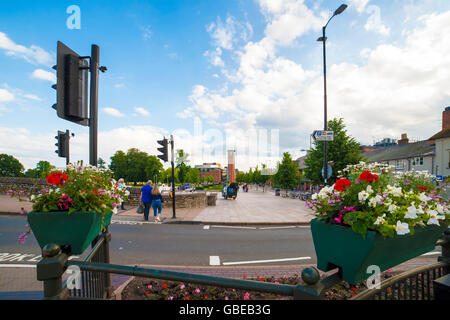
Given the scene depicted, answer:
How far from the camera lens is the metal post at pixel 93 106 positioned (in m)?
2.45

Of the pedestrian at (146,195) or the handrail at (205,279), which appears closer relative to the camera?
the handrail at (205,279)

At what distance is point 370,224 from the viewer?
3.68 ft

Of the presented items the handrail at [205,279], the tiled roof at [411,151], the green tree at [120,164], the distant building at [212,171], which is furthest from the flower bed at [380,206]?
the distant building at [212,171]

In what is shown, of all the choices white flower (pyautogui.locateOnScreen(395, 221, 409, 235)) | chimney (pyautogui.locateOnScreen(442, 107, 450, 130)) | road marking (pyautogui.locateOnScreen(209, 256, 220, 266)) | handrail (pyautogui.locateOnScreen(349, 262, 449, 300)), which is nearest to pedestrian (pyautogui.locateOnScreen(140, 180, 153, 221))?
road marking (pyautogui.locateOnScreen(209, 256, 220, 266))

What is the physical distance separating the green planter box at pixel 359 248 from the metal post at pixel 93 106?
2532 millimetres

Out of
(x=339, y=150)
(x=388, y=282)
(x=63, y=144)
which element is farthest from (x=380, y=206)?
(x=339, y=150)

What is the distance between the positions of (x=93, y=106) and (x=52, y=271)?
182 centimetres

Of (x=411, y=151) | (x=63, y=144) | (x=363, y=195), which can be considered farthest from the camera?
(x=411, y=151)

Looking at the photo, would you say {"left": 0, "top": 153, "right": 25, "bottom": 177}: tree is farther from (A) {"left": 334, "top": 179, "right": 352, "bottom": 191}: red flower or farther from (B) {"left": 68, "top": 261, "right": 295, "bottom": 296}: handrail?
(A) {"left": 334, "top": 179, "right": 352, "bottom": 191}: red flower

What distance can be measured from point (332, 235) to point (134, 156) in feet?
199

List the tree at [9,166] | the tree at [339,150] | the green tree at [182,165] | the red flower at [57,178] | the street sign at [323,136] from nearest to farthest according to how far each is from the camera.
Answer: the red flower at [57,178] → the street sign at [323,136] → the tree at [339,150] → the green tree at [182,165] → the tree at [9,166]

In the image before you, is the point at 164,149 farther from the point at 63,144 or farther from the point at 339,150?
the point at 339,150

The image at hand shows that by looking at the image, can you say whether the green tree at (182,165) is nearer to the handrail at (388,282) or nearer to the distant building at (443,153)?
the distant building at (443,153)

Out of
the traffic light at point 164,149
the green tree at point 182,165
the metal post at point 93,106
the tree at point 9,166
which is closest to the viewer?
the metal post at point 93,106
